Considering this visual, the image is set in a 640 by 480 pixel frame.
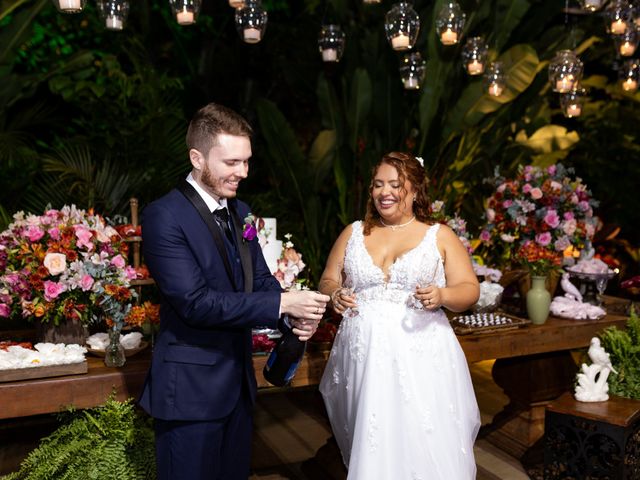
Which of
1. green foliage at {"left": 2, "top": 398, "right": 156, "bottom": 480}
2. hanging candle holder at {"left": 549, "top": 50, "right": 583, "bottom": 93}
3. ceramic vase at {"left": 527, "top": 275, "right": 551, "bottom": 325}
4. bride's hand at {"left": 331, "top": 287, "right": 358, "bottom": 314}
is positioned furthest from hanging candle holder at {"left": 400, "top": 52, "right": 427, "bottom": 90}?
green foliage at {"left": 2, "top": 398, "right": 156, "bottom": 480}

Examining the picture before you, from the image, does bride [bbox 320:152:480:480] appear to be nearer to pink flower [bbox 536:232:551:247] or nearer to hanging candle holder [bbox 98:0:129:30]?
pink flower [bbox 536:232:551:247]

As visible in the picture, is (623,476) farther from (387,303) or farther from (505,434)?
(387,303)

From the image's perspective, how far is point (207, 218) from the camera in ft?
8.17

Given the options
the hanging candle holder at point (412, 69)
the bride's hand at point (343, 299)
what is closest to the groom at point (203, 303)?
the bride's hand at point (343, 299)

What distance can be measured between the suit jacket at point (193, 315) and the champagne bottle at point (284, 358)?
0.56ft

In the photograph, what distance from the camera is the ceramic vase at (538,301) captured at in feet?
14.5

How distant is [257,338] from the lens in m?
3.69

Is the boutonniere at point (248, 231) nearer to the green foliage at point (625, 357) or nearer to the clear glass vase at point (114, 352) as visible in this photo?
the clear glass vase at point (114, 352)

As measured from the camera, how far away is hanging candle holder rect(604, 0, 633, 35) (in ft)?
15.1

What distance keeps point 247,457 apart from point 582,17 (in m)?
8.37

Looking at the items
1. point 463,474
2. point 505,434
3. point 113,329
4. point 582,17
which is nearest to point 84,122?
point 113,329

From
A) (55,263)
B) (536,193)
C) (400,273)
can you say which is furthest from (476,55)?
(55,263)

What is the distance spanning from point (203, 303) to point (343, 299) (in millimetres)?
915

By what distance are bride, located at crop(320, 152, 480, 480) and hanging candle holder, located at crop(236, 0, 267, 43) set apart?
1401 millimetres
